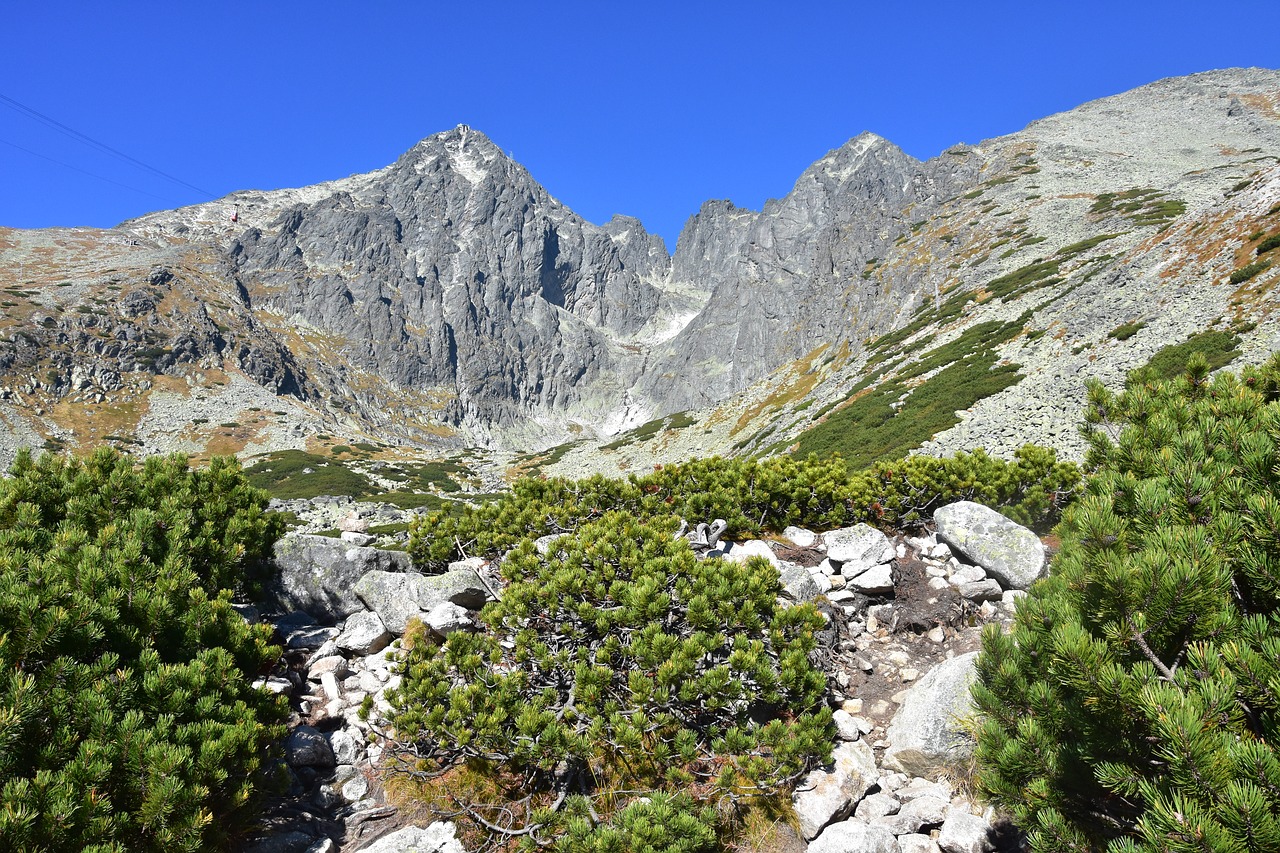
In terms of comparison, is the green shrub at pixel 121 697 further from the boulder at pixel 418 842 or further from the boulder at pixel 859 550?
the boulder at pixel 859 550

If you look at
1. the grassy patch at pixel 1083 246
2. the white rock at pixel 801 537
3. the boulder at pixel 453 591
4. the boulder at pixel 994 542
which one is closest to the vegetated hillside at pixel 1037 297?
the grassy patch at pixel 1083 246

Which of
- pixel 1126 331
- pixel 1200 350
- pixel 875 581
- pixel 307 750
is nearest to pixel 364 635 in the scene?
pixel 307 750

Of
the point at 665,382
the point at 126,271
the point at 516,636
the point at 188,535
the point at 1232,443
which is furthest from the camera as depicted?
the point at 665,382

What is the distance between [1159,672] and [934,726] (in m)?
3.83

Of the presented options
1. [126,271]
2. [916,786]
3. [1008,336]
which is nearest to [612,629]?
[916,786]

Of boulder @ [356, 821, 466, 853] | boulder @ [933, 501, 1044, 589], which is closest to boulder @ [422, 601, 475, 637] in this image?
boulder @ [356, 821, 466, 853]

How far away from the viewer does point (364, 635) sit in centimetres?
973

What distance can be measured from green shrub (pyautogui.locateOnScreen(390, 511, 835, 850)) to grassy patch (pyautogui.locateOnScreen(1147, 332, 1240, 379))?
26.3 meters

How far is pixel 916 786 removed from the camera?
6934 millimetres

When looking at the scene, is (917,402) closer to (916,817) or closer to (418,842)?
(916,817)

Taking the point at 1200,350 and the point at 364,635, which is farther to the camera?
the point at 1200,350

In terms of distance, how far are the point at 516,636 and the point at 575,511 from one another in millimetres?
4730

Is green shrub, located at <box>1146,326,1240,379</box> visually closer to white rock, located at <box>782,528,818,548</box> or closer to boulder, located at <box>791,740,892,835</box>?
white rock, located at <box>782,528,818,548</box>

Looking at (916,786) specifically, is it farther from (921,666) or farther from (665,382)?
(665,382)
